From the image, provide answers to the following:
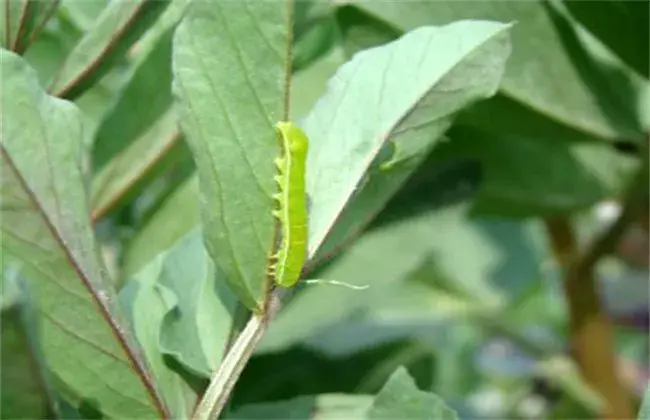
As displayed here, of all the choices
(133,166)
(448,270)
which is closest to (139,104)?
(133,166)

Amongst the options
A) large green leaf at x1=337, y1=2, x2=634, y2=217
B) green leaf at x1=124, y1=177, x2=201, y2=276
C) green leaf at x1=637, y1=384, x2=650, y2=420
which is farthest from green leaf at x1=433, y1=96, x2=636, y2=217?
green leaf at x1=637, y1=384, x2=650, y2=420

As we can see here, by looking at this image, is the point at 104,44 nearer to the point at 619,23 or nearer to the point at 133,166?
the point at 133,166

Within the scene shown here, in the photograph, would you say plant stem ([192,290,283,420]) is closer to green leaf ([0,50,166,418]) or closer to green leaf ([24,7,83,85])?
green leaf ([0,50,166,418])

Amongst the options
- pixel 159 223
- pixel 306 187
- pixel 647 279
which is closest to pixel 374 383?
pixel 159 223

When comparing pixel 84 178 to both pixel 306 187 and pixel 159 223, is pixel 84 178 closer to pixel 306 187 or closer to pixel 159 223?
pixel 306 187

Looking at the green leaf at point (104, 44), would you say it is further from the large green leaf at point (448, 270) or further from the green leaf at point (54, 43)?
the large green leaf at point (448, 270)
